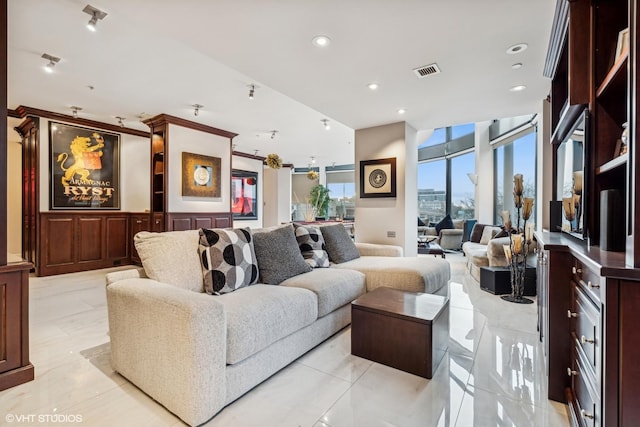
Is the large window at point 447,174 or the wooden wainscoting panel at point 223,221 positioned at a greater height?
the large window at point 447,174

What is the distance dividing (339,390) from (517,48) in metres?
2.85

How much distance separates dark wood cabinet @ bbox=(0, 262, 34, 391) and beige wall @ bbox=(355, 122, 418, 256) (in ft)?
12.6

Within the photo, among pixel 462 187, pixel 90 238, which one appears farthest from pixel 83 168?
pixel 462 187

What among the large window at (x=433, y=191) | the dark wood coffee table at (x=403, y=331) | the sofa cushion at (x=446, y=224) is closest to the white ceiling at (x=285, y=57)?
the dark wood coffee table at (x=403, y=331)

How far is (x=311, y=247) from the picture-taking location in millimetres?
3178

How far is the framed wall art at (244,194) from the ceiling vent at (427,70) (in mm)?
6026

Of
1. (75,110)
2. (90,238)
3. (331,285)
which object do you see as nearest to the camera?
(331,285)

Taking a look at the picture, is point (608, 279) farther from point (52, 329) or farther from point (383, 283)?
point (52, 329)

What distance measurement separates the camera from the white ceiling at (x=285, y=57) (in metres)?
1.98

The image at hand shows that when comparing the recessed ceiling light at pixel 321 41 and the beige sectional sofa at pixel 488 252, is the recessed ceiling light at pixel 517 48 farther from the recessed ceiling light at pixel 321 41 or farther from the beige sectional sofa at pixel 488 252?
the beige sectional sofa at pixel 488 252

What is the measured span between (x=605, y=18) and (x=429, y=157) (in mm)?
7491

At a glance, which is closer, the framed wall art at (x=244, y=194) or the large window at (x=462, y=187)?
the large window at (x=462, y=187)

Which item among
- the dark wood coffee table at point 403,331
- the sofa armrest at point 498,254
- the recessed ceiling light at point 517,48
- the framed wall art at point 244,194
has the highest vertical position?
the recessed ceiling light at point 517,48

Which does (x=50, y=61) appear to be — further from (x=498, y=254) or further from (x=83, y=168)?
(x=498, y=254)
